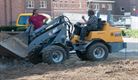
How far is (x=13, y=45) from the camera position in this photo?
1523cm

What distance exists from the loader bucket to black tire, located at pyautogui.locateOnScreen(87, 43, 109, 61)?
100 inches

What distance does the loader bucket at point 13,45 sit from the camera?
1511 centimetres

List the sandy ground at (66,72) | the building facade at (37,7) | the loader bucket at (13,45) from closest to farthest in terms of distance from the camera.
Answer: the sandy ground at (66,72) < the loader bucket at (13,45) < the building facade at (37,7)

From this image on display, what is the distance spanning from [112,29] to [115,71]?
Result: 456cm

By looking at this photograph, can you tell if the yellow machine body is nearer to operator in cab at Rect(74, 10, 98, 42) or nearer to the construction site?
the construction site

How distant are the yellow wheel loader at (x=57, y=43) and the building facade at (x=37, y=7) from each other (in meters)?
36.3

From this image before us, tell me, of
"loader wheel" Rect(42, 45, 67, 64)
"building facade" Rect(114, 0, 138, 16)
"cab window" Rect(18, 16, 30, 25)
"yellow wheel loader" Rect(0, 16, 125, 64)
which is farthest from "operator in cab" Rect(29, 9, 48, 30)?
"building facade" Rect(114, 0, 138, 16)

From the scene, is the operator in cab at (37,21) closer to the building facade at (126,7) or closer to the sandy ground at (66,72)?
the sandy ground at (66,72)

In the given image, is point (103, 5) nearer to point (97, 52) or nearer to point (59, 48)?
point (97, 52)

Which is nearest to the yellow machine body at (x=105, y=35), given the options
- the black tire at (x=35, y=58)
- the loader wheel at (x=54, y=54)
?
the loader wheel at (x=54, y=54)

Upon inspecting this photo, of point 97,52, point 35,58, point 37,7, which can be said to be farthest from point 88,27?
point 37,7

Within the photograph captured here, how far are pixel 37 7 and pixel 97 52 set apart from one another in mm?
47363

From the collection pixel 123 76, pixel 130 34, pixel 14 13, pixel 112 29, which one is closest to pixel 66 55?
pixel 112 29

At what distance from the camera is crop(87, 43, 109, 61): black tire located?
16.5 metres
